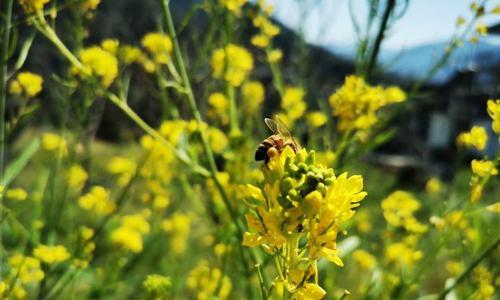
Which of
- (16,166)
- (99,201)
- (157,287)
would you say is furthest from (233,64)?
(157,287)

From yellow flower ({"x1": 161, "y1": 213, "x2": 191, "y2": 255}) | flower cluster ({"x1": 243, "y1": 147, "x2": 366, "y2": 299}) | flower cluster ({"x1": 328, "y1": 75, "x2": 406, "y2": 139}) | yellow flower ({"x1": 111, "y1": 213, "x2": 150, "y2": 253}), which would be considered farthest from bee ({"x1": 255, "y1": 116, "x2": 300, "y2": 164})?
yellow flower ({"x1": 161, "y1": 213, "x2": 191, "y2": 255})

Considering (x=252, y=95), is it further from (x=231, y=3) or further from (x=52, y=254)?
(x=52, y=254)

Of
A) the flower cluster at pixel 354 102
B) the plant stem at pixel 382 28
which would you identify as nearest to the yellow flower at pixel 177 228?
the flower cluster at pixel 354 102

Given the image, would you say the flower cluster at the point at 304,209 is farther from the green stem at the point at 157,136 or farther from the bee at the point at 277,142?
the green stem at the point at 157,136

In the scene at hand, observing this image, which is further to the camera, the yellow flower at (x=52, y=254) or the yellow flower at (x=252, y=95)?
the yellow flower at (x=252, y=95)

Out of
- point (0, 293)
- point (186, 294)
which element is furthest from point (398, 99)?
point (186, 294)

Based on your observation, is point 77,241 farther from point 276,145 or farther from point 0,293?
point 276,145
